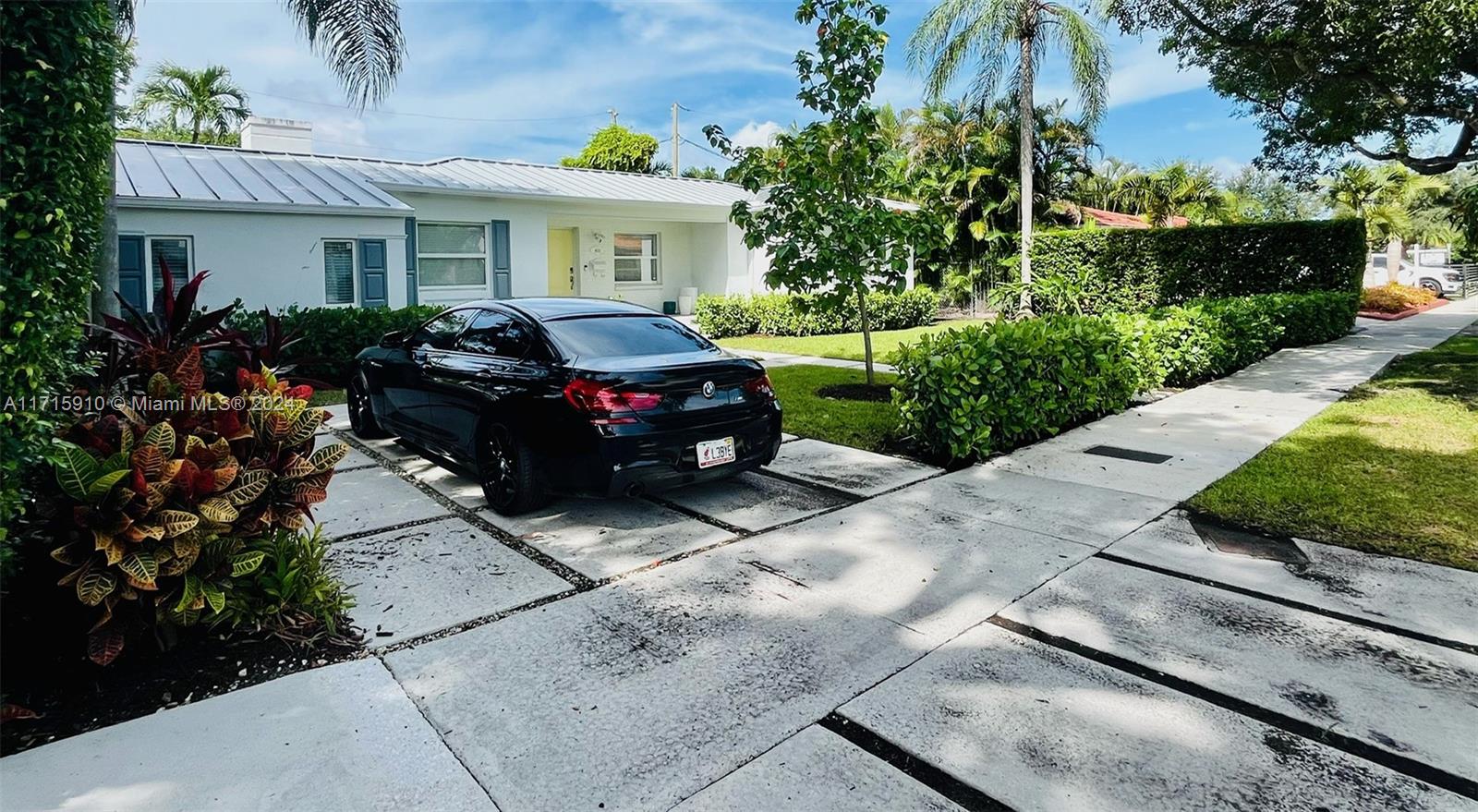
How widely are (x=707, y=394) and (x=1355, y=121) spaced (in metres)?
10.3

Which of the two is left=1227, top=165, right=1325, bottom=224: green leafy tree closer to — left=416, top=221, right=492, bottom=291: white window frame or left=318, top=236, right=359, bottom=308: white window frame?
left=416, top=221, right=492, bottom=291: white window frame

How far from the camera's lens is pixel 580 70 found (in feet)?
53.7

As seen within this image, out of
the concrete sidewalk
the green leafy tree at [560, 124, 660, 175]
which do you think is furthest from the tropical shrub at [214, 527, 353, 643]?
the green leafy tree at [560, 124, 660, 175]

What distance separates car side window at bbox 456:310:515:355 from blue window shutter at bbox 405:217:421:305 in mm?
9455

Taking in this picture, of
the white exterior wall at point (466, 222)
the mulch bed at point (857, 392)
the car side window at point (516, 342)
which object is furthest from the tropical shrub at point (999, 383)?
the white exterior wall at point (466, 222)

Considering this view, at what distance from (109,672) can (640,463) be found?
266 centimetres

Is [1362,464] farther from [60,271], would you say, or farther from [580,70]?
[580,70]

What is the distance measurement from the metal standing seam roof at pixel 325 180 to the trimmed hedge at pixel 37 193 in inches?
375

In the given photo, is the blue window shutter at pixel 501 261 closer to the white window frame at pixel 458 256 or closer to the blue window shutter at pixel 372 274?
the white window frame at pixel 458 256

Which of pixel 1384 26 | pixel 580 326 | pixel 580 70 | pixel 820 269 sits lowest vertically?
pixel 580 326

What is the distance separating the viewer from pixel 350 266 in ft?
42.2

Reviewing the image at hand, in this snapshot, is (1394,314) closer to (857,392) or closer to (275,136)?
(857,392)

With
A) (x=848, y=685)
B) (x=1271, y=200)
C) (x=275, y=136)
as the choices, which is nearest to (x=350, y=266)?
(x=275, y=136)

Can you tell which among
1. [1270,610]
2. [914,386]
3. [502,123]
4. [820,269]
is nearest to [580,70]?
[820,269]
